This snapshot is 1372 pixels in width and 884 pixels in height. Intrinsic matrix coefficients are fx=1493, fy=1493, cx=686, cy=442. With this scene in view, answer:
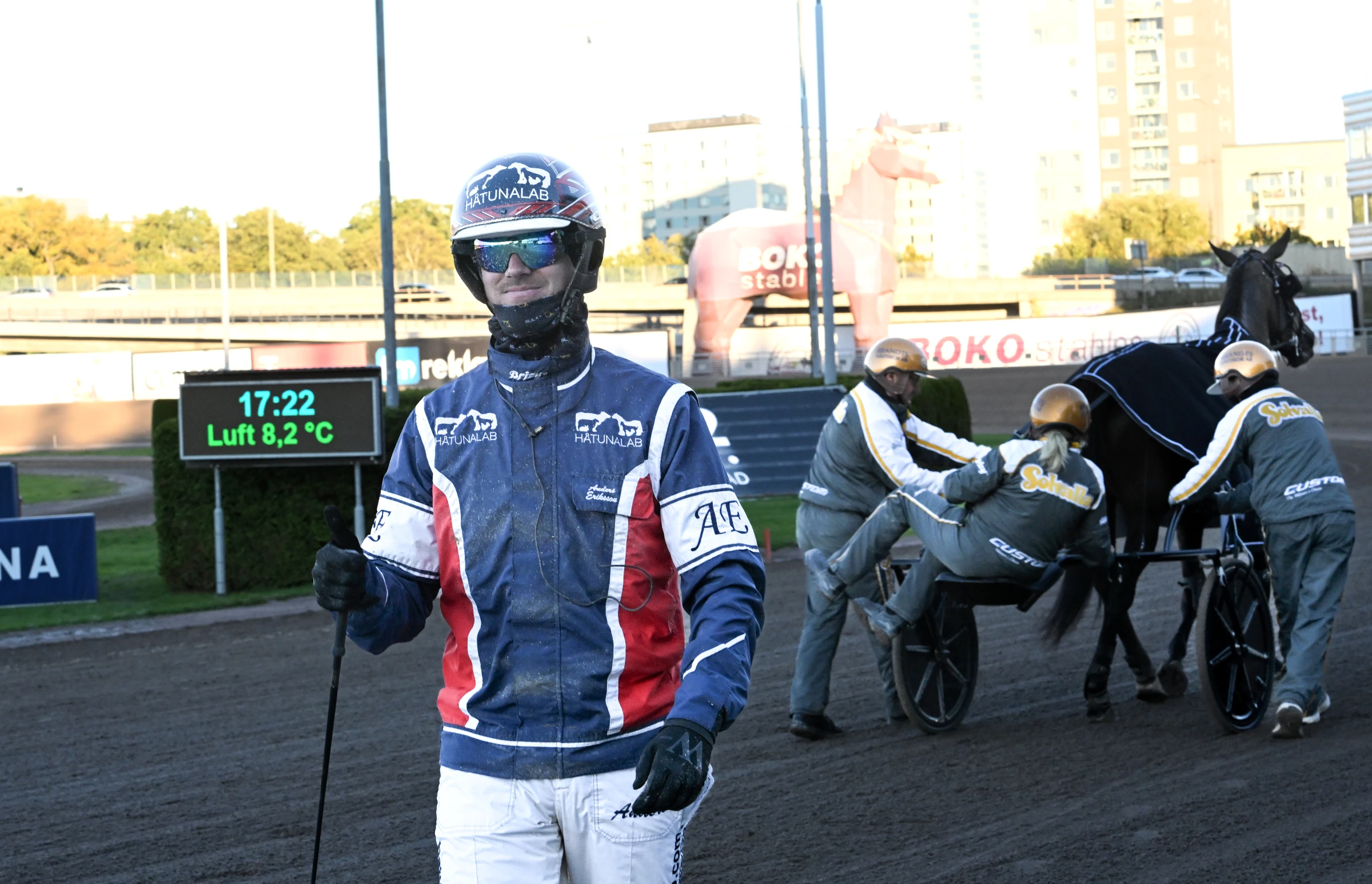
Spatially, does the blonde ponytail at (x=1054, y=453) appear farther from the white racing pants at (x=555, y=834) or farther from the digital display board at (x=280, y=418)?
the digital display board at (x=280, y=418)

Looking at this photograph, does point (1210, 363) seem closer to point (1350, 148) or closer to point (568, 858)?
point (568, 858)

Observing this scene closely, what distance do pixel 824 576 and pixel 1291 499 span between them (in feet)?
7.34

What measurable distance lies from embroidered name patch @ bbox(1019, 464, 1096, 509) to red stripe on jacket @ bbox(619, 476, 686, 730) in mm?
4410

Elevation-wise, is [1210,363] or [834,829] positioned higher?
[1210,363]

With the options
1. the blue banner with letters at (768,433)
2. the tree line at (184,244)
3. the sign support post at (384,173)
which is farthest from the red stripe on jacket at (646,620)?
the tree line at (184,244)

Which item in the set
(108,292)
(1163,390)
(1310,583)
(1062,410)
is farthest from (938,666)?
(108,292)

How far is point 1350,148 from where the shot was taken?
183 ft

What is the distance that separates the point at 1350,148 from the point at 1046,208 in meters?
51.1

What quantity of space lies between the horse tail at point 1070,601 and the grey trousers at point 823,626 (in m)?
0.84

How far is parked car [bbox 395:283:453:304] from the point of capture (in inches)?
2218

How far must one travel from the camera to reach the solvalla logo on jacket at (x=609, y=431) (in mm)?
2660

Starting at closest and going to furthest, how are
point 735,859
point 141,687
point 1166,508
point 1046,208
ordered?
1. point 735,859
2. point 1166,508
3. point 141,687
4. point 1046,208

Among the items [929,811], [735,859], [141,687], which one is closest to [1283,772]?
[929,811]

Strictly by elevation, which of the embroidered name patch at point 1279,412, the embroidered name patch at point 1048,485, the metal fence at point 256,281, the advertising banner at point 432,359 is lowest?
the embroidered name patch at point 1048,485
